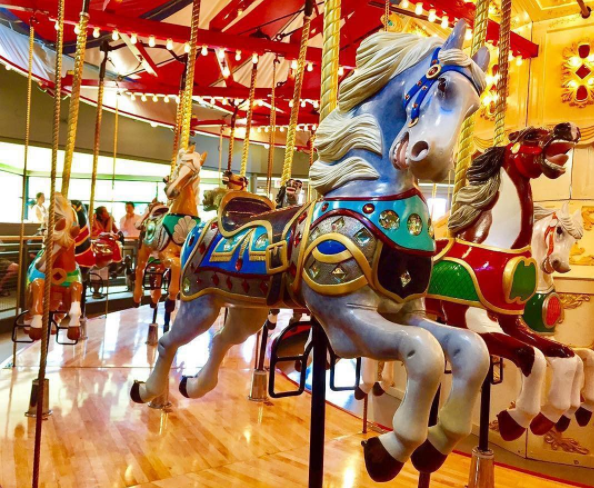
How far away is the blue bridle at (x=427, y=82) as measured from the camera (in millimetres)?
1219

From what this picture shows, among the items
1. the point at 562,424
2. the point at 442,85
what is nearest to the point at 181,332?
the point at 442,85

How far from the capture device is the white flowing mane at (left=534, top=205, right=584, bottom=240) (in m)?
2.63

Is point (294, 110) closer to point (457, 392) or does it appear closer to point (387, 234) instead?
point (387, 234)

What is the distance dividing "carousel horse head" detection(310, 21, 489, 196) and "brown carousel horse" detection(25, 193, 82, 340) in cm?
218

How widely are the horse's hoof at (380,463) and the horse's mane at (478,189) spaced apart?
1.28 metres

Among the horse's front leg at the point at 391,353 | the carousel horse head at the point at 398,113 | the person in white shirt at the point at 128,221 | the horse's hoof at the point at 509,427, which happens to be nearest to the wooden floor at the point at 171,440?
the horse's hoof at the point at 509,427

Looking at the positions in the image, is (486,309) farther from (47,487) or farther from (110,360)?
(110,360)

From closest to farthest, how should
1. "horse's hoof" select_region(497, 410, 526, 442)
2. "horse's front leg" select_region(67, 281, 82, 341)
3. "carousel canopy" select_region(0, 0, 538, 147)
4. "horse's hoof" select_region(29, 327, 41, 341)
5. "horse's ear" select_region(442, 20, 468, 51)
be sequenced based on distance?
1. "horse's ear" select_region(442, 20, 468, 51)
2. "horse's hoof" select_region(497, 410, 526, 442)
3. "horse's hoof" select_region(29, 327, 41, 341)
4. "horse's front leg" select_region(67, 281, 82, 341)
5. "carousel canopy" select_region(0, 0, 538, 147)

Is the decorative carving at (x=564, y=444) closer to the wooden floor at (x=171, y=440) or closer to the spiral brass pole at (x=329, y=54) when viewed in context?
the wooden floor at (x=171, y=440)

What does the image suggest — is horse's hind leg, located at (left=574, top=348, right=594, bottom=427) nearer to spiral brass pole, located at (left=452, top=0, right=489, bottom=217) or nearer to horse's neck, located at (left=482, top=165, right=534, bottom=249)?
horse's neck, located at (left=482, top=165, right=534, bottom=249)

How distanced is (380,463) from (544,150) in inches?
55.2

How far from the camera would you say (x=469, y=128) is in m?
2.26

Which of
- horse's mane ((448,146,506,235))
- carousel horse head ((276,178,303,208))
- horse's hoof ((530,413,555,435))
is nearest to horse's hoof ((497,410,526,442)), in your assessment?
horse's hoof ((530,413,555,435))

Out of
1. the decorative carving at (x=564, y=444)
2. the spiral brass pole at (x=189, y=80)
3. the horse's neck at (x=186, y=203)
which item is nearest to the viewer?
the spiral brass pole at (x=189, y=80)
